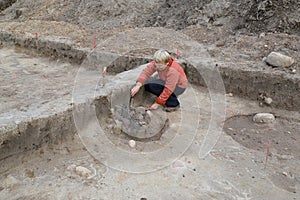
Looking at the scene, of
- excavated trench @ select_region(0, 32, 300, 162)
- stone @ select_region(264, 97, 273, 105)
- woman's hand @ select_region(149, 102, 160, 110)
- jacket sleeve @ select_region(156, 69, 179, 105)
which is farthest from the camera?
stone @ select_region(264, 97, 273, 105)

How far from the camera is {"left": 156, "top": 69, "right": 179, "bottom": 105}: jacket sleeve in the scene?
4.24m

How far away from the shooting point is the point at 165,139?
3842 millimetres

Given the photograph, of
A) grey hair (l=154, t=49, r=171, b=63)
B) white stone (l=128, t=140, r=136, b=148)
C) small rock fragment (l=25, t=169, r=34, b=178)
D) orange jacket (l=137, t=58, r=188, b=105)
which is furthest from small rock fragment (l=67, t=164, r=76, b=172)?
grey hair (l=154, t=49, r=171, b=63)

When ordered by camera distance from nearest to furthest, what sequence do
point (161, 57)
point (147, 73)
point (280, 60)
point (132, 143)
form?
1. point (132, 143)
2. point (161, 57)
3. point (147, 73)
4. point (280, 60)

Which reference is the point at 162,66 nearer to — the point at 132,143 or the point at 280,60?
the point at 132,143

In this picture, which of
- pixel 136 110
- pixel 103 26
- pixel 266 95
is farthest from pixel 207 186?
pixel 103 26

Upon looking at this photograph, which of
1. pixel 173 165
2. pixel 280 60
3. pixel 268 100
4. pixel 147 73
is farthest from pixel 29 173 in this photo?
pixel 280 60

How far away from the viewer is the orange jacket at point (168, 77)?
4250 mm

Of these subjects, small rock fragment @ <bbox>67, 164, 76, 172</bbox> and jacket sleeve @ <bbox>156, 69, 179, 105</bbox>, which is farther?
jacket sleeve @ <bbox>156, 69, 179, 105</bbox>

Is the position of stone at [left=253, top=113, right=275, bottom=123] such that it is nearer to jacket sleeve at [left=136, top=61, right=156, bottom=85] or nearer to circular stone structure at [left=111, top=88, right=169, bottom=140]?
circular stone structure at [left=111, top=88, right=169, bottom=140]

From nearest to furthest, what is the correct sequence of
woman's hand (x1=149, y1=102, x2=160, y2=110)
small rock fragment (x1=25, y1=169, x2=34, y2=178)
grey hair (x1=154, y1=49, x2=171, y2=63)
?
small rock fragment (x1=25, y1=169, x2=34, y2=178)
grey hair (x1=154, y1=49, x2=171, y2=63)
woman's hand (x1=149, y1=102, x2=160, y2=110)

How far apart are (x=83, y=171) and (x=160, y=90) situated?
1804 millimetres

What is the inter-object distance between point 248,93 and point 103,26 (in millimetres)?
4769

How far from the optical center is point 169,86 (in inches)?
168
